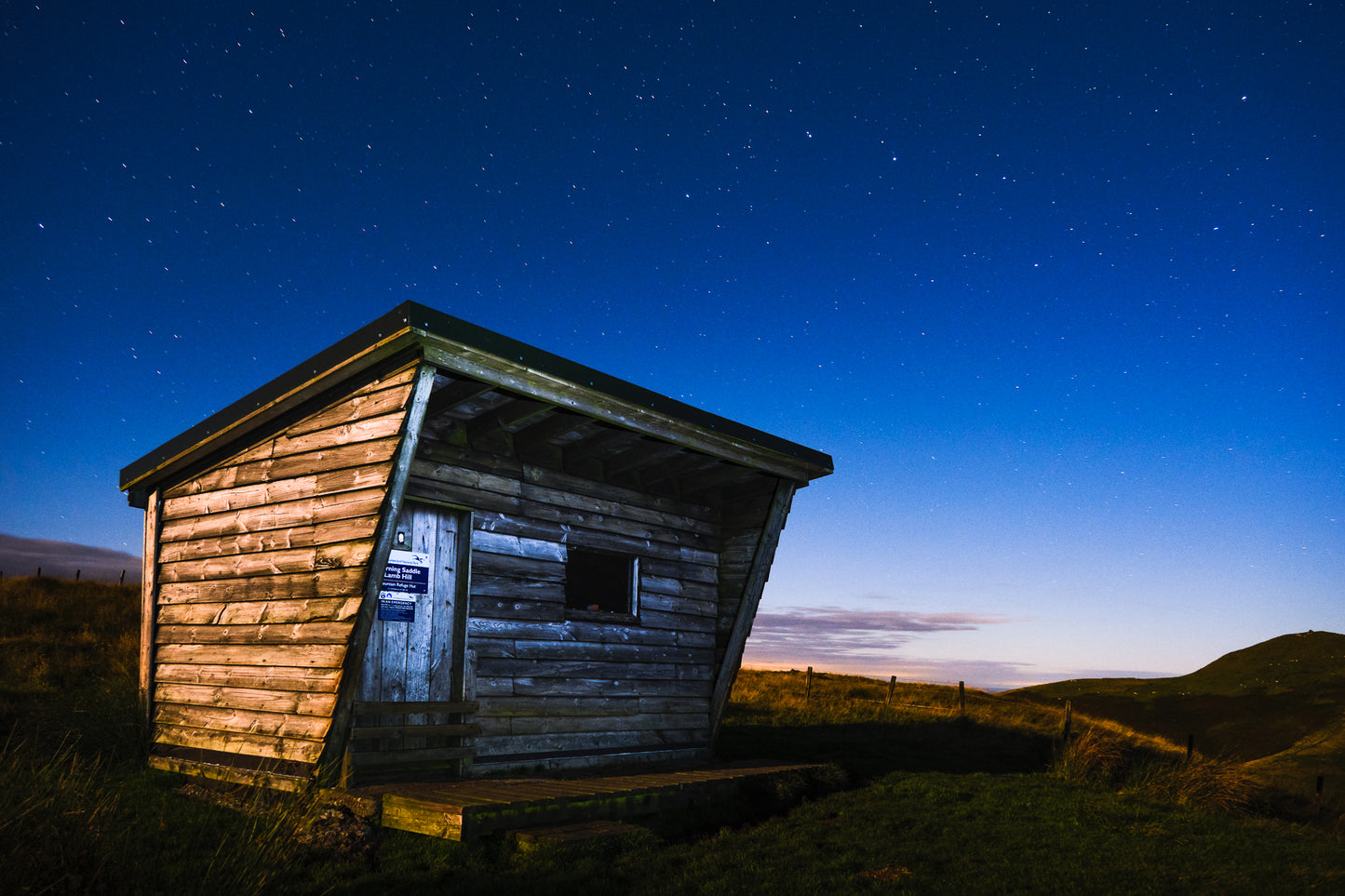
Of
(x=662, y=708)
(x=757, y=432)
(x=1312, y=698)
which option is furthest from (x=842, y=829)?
(x=1312, y=698)

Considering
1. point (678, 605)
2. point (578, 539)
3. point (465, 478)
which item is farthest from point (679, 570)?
point (465, 478)

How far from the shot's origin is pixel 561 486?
10.0 metres

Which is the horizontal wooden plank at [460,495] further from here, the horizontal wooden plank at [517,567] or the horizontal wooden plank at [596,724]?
the horizontal wooden plank at [596,724]

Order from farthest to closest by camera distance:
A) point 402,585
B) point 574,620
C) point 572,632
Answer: point 574,620 < point 572,632 < point 402,585

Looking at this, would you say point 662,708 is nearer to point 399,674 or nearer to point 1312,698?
point 399,674

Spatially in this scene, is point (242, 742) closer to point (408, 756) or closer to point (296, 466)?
point (408, 756)

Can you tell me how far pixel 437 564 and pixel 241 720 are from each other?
2.38 meters

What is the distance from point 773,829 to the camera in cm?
808

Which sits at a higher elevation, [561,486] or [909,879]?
[561,486]

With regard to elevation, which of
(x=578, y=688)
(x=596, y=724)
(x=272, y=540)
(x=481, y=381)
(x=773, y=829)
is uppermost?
(x=481, y=381)

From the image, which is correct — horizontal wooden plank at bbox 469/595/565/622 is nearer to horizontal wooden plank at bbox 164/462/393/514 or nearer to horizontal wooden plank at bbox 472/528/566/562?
horizontal wooden plank at bbox 472/528/566/562

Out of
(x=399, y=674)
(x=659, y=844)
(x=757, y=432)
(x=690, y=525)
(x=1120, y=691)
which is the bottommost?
(x=1120, y=691)

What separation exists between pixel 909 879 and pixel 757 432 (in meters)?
5.06

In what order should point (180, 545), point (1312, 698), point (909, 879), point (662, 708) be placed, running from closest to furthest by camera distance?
point (909, 879) → point (180, 545) → point (662, 708) → point (1312, 698)
